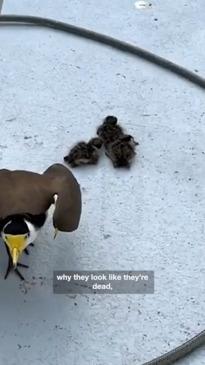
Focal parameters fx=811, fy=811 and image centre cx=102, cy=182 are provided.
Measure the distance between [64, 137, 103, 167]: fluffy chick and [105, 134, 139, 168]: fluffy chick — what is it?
34 millimetres

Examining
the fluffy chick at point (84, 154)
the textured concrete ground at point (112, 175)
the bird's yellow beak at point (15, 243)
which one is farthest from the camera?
the fluffy chick at point (84, 154)

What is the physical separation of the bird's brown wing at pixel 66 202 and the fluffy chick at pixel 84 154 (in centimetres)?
35

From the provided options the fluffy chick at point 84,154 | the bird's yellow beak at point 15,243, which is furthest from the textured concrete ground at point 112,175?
the bird's yellow beak at point 15,243

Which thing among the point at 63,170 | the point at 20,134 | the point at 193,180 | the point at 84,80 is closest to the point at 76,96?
the point at 84,80

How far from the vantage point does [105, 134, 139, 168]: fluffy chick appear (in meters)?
2.17

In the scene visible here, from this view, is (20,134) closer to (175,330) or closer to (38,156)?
(38,156)

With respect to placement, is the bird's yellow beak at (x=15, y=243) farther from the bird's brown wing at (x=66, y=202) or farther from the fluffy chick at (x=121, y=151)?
the fluffy chick at (x=121, y=151)

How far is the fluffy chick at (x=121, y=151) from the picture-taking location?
2168mm

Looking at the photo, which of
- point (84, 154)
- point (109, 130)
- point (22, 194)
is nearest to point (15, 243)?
point (22, 194)

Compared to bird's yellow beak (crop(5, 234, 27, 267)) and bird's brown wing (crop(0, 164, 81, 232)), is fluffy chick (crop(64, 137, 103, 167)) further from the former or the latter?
bird's yellow beak (crop(5, 234, 27, 267))

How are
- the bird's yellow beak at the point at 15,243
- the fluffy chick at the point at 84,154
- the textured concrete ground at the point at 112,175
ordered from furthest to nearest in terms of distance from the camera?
the fluffy chick at the point at 84,154, the textured concrete ground at the point at 112,175, the bird's yellow beak at the point at 15,243

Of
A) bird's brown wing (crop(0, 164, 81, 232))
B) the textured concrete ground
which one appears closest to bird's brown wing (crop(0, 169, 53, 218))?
bird's brown wing (crop(0, 164, 81, 232))

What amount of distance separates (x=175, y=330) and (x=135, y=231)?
12.2 inches

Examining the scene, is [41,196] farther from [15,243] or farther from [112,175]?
[112,175]
